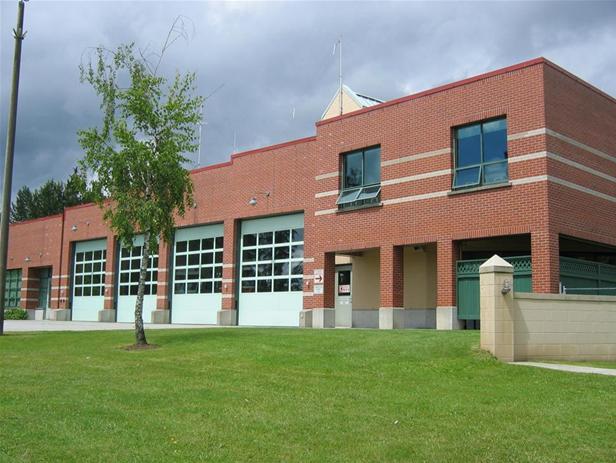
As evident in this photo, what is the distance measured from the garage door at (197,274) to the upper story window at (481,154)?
14.8 metres

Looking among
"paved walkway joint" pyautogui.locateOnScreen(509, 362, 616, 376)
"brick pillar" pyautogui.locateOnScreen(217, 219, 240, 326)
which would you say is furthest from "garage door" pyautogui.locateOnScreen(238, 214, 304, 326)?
"paved walkway joint" pyautogui.locateOnScreen(509, 362, 616, 376)

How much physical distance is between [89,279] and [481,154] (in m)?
29.1

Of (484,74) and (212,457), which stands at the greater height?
(484,74)

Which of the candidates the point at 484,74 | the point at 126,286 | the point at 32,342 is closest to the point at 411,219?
the point at 484,74

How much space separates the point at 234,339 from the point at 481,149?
33.8ft

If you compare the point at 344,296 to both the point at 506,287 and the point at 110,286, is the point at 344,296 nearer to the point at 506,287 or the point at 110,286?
Answer: the point at 506,287

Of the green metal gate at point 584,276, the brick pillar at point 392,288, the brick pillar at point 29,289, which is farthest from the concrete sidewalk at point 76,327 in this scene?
the brick pillar at point 29,289

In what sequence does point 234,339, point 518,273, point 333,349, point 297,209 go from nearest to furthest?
1. point 333,349
2. point 234,339
3. point 518,273
4. point 297,209

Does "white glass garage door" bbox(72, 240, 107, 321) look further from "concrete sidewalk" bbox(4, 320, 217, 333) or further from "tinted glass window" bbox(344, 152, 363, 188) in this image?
"tinted glass window" bbox(344, 152, 363, 188)

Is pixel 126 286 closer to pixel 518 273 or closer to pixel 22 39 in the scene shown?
pixel 22 39

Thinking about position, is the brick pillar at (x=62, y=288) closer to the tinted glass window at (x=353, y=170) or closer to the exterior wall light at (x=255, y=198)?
the exterior wall light at (x=255, y=198)

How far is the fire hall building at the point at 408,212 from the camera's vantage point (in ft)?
68.8

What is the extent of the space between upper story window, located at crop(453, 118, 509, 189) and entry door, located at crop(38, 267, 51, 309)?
36024mm

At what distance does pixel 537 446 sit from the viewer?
7.17 m
